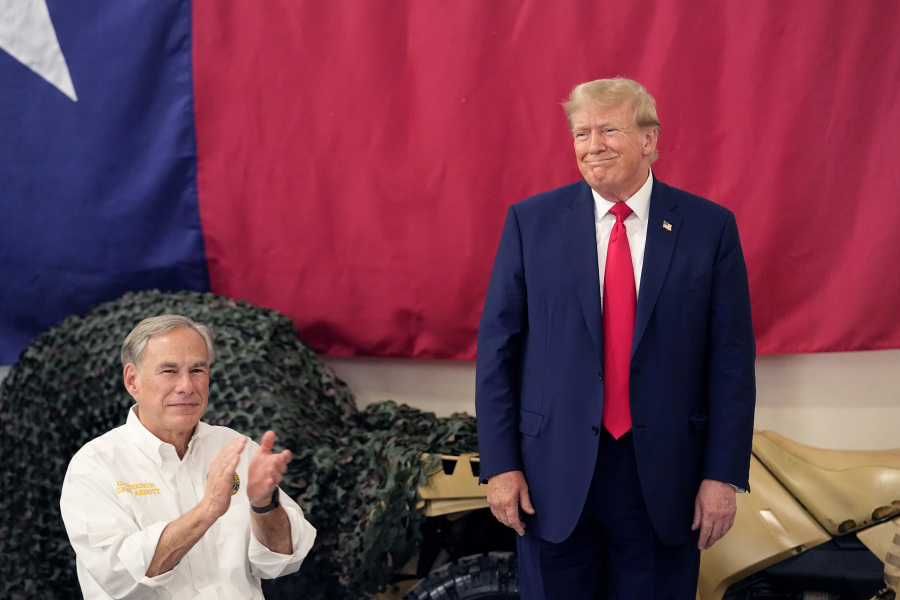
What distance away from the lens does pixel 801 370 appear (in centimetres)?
278

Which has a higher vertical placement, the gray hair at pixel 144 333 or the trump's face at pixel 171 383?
the gray hair at pixel 144 333

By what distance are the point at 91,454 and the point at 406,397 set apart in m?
1.50

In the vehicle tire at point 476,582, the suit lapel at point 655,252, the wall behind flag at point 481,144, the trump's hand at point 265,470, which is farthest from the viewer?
the wall behind flag at point 481,144

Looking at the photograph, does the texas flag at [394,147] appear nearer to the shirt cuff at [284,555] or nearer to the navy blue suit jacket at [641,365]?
the navy blue suit jacket at [641,365]

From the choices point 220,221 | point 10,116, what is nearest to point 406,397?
point 220,221

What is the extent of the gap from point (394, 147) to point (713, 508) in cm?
167

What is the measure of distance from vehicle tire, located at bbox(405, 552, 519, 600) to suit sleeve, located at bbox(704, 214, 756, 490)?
0.79m

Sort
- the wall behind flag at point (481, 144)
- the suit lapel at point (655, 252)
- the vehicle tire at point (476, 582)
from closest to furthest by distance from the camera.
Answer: the suit lapel at point (655, 252)
the vehicle tire at point (476, 582)
the wall behind flag at point (481, 144)

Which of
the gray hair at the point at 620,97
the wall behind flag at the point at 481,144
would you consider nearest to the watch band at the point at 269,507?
the gray hair at the point at 620,97

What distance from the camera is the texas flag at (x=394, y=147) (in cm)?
261

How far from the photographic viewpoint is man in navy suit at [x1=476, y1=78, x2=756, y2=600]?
173 cm

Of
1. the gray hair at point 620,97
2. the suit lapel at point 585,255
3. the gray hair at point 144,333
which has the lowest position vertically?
the gray hair at point 144,333

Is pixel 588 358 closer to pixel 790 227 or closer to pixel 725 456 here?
pixel 725 456

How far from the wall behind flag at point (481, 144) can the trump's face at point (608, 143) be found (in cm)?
102
